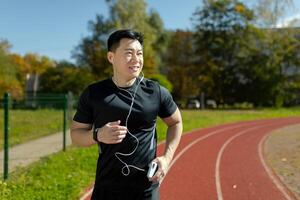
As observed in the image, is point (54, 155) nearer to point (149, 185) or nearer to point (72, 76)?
point (149, 185)

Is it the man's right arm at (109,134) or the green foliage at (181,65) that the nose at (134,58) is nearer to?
the man's right arm at (109,134)

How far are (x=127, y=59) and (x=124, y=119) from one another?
346 mm

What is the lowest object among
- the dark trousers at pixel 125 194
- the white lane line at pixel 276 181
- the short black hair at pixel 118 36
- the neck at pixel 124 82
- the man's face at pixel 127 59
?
the white lane line at pixel 276 181

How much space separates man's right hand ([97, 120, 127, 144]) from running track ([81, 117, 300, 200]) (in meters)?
5.42

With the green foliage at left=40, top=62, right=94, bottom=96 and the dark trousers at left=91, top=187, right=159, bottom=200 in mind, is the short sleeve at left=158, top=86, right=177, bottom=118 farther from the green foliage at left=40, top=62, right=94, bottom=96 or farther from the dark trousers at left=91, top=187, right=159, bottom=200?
the green foliage at left=40, top=62, right=94, bottom=96

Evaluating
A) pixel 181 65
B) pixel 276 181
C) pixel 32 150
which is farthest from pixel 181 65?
pixel 276 181

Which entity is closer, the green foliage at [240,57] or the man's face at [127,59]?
the man's face at [127,59]

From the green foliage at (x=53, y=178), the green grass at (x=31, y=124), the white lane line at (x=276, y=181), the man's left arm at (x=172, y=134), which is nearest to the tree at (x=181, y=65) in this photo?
the green grass at (x=31, y=124)

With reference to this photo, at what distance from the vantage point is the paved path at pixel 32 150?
11.8m

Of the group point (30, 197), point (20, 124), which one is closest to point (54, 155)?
point (30, 197)

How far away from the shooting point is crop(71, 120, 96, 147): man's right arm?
9.39ft

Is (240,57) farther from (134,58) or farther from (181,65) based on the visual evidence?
(134,58)

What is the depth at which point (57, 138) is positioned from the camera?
18.0 metres

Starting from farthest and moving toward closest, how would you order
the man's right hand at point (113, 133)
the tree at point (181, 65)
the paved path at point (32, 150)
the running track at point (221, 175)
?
the tree at point (181, 65) < the paved path at point (32, 150) < the running track at point (221, 175) < the man's right hand at point (113, 133)
